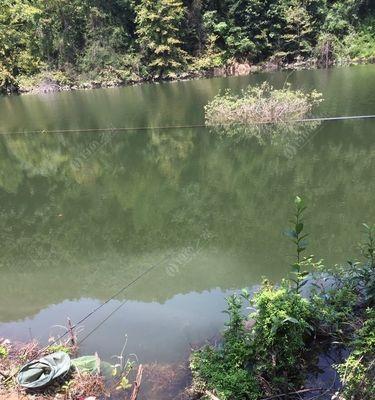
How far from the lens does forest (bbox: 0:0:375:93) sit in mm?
26719

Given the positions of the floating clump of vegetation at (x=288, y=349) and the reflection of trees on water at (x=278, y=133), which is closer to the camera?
the floating clump of vegetation at (x=288, y=349)

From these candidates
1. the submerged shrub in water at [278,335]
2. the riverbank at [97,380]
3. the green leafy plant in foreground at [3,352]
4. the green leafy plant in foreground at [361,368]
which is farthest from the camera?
the green leafy plant in foreground at [3,352]

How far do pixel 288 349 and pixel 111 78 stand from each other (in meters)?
27.5

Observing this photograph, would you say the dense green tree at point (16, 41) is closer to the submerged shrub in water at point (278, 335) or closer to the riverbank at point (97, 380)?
the riverbank at point (97, 380)

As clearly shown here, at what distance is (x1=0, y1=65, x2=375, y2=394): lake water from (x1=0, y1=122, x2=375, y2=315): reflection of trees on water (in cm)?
3

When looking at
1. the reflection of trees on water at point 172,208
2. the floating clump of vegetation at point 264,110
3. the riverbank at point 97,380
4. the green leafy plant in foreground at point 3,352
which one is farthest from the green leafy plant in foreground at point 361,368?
the floating clump of vegetation at point 264,110

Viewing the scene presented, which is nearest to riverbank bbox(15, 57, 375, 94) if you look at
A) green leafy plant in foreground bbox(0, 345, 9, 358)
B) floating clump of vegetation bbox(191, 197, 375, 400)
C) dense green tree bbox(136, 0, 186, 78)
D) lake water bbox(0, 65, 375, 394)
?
dense green tree bbox(136, 0, 186, 78)

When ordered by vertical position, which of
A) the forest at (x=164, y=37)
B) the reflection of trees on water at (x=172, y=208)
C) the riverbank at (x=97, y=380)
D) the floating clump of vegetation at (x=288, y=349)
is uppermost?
the forest at (x=164, y=37)

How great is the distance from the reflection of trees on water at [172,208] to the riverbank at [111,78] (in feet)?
55.8

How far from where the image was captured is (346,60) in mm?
25625

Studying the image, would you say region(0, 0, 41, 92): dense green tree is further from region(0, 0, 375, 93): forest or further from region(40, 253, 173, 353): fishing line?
region(40, 253, 173, 353): fishing line

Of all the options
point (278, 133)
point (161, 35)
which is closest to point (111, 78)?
point (161, 35)

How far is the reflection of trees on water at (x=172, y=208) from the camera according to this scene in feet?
18.4

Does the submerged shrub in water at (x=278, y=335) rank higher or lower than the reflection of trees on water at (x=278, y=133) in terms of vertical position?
higher
